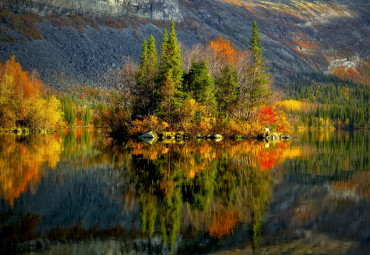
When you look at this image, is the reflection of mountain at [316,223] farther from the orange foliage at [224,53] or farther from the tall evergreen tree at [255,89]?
the orange foliage at [224,53]

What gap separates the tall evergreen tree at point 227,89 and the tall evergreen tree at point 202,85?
10.6 ft

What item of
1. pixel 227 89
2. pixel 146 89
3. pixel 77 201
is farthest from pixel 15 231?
pixel 227 89

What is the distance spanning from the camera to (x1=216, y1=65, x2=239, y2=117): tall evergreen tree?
198 feet

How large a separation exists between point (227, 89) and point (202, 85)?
18.9 feet

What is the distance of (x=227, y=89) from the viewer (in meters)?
60.8

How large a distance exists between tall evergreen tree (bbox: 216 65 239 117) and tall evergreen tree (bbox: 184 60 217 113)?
3.23m

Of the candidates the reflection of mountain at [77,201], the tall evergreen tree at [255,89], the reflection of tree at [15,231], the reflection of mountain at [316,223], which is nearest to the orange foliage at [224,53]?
the tall evergreen tree at [255,89]

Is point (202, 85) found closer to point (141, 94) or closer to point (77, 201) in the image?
point (141, 94)

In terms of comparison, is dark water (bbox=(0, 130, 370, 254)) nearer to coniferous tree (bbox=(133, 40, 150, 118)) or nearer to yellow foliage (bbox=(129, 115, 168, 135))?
yellow foliage (bbox=(129, 115, 168, 135))

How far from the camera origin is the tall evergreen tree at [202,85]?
186 ft

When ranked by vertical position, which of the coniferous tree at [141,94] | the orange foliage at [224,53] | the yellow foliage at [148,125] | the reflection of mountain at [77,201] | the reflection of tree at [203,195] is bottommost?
the reflection of mountain at [77,201]

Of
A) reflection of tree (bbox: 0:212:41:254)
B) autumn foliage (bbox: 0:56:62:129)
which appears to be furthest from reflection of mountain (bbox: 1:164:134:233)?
autumn foliage (bbox: 0:56:62:129)

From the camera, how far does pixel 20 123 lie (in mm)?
77438

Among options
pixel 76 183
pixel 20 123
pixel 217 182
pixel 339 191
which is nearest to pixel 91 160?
pixel 76 183
